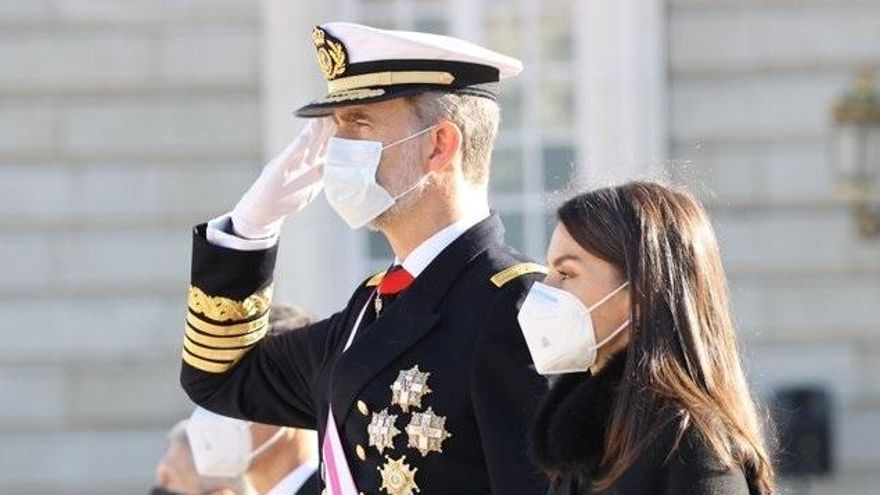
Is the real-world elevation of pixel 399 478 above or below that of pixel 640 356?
below

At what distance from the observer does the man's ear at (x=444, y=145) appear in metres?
4.38

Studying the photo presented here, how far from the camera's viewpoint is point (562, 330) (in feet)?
12.8

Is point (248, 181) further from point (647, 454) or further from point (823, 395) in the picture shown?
point (647, 454)

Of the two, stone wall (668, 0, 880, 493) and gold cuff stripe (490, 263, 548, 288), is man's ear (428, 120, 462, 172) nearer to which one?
gold cuff stripe (490, 263, 548, 288)

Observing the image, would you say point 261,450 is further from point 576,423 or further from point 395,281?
point 576,423

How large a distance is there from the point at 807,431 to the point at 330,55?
5.94 metres

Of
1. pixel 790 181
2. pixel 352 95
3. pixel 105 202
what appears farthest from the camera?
pixel 105 202

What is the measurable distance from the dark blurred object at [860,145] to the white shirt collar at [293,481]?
217 inches

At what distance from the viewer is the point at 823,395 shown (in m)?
10.3

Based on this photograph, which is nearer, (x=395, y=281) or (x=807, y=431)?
(x=395, y=281)

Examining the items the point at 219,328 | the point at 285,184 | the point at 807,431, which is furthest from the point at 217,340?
the point at 807,431

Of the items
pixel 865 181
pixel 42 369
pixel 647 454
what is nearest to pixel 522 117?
pixel 865 181

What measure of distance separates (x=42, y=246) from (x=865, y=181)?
3.39m

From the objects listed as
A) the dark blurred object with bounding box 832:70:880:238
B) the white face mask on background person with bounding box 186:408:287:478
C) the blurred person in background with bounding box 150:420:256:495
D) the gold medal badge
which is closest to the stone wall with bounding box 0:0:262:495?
the dark blurred object with bounding box 832:70:880:238
